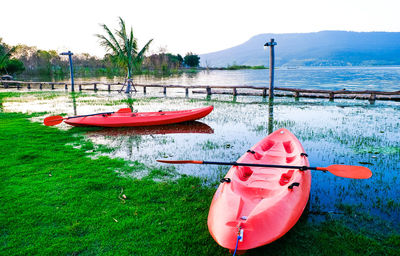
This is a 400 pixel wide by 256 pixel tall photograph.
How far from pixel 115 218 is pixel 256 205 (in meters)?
1.97

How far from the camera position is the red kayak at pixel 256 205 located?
2.82 m

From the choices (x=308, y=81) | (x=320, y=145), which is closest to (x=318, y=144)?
(x=320, y=145)

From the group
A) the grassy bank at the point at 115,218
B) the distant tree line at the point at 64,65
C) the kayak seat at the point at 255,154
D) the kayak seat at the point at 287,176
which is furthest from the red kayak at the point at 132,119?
the distant tree line at the point at 64,65

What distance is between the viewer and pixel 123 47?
20438 millimetres

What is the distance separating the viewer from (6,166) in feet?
18.3

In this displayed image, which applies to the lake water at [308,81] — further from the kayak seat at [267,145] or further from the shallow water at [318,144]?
the kayak seat at [267,145]

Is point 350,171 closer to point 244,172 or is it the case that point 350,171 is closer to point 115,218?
point 244,172

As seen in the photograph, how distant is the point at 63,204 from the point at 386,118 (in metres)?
11.6

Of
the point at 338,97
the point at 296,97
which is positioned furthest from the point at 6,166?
the point at 338,97

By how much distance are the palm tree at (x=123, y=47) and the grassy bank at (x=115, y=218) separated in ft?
51.9

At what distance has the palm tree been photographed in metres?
19.8

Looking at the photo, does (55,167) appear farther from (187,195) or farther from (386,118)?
(386,118)

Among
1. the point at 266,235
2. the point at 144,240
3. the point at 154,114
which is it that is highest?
the point at 154,114

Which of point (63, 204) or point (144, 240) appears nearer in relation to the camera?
point (144, 240)
